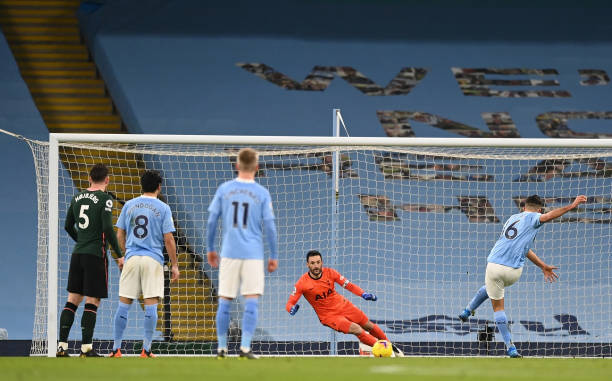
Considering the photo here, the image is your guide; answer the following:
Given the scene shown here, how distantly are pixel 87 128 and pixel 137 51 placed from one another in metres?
1.52

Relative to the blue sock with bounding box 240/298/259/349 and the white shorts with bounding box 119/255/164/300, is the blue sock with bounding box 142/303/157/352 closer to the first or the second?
the white shorts with bounding box 119/255/164/300

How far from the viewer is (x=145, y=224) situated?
26.0ft

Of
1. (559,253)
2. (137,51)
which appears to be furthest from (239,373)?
(137,51)

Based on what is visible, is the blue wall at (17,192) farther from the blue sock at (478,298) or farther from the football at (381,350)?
the blue sock at (478,298)

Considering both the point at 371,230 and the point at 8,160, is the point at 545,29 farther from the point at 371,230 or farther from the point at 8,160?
the point at 8,160

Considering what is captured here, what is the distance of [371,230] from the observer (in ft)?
43.5

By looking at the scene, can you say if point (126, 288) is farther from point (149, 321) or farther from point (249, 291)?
point (249, 291)

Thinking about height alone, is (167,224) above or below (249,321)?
above

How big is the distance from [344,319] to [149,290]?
3007 millimetres

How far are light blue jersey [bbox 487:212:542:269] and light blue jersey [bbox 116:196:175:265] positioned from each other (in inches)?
138

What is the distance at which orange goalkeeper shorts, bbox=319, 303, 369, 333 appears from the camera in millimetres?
10180

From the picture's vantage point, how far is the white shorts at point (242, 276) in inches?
257

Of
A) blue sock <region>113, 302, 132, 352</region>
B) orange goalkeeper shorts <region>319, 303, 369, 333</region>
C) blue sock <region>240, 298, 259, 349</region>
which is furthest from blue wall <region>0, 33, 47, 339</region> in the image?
blue sock <region>240, 298, 259, 349</region>

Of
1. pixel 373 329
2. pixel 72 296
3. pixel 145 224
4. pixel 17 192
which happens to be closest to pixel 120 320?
pixel 72 296
